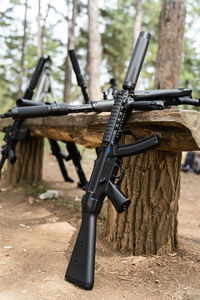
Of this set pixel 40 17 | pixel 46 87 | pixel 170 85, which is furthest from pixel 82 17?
pixel 170 85

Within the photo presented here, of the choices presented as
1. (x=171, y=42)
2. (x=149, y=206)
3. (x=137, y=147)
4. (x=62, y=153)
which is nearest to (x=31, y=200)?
(x=62, y=153)

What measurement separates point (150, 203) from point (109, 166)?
658 millimetres

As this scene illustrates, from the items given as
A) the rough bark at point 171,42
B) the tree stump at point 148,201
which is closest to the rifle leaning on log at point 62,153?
the tree stump at point 148,201

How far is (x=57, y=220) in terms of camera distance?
389cm

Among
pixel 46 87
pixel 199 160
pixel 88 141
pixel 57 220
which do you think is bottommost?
pixel 57 220

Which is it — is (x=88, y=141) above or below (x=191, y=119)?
below

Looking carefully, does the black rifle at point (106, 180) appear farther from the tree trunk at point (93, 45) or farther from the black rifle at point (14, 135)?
the tree trunk at point (93, 45)

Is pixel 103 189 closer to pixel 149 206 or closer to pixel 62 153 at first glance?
pixel 149 206

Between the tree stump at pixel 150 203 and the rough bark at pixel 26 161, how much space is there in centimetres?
325

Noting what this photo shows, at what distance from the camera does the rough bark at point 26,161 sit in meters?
5.66

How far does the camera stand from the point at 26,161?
568 cm

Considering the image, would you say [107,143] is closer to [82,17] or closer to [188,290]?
[188,290]

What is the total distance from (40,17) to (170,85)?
276 inches

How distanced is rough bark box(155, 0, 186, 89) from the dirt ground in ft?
10.2
